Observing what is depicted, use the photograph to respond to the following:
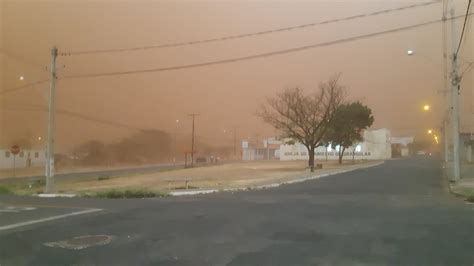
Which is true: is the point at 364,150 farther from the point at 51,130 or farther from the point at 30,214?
the point at 30,214

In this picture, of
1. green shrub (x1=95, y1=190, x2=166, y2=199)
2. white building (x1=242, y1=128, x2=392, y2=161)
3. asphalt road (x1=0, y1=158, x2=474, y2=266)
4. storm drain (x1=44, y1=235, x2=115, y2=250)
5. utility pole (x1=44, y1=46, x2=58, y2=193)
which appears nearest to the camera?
asphalt road (x1=0, y1=158, x2=474, y2=266)

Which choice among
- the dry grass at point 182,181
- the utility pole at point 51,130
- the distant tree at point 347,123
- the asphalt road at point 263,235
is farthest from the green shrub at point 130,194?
the distant tree at point 347,123

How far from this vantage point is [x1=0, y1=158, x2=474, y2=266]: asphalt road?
834 cm

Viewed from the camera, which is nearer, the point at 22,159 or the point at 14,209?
the point at 14,209

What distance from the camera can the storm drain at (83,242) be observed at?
10.0m

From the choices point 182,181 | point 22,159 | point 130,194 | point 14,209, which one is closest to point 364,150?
point 22,159

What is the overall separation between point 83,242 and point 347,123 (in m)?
63.8

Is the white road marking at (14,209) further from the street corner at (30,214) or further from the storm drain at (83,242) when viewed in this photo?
the storm drain at (83,242)

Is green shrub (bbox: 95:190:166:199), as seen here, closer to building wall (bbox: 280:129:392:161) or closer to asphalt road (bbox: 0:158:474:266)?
asphalt road (bbox: 0:158:474:266)

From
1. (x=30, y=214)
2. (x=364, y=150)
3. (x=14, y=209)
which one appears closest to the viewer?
(x=30, y=214)

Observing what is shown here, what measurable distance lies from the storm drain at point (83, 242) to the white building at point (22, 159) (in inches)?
2514

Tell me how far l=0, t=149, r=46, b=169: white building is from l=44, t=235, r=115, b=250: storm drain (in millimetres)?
63859

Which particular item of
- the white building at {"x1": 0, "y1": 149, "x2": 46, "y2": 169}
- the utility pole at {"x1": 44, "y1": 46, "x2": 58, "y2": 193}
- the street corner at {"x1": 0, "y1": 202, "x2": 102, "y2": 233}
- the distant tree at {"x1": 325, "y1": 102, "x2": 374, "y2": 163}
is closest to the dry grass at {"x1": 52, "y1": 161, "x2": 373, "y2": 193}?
the utility pole at {"x1": 44, "y1": 46, "x2": 58, "y2": 193}

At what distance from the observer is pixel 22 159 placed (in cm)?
8962
